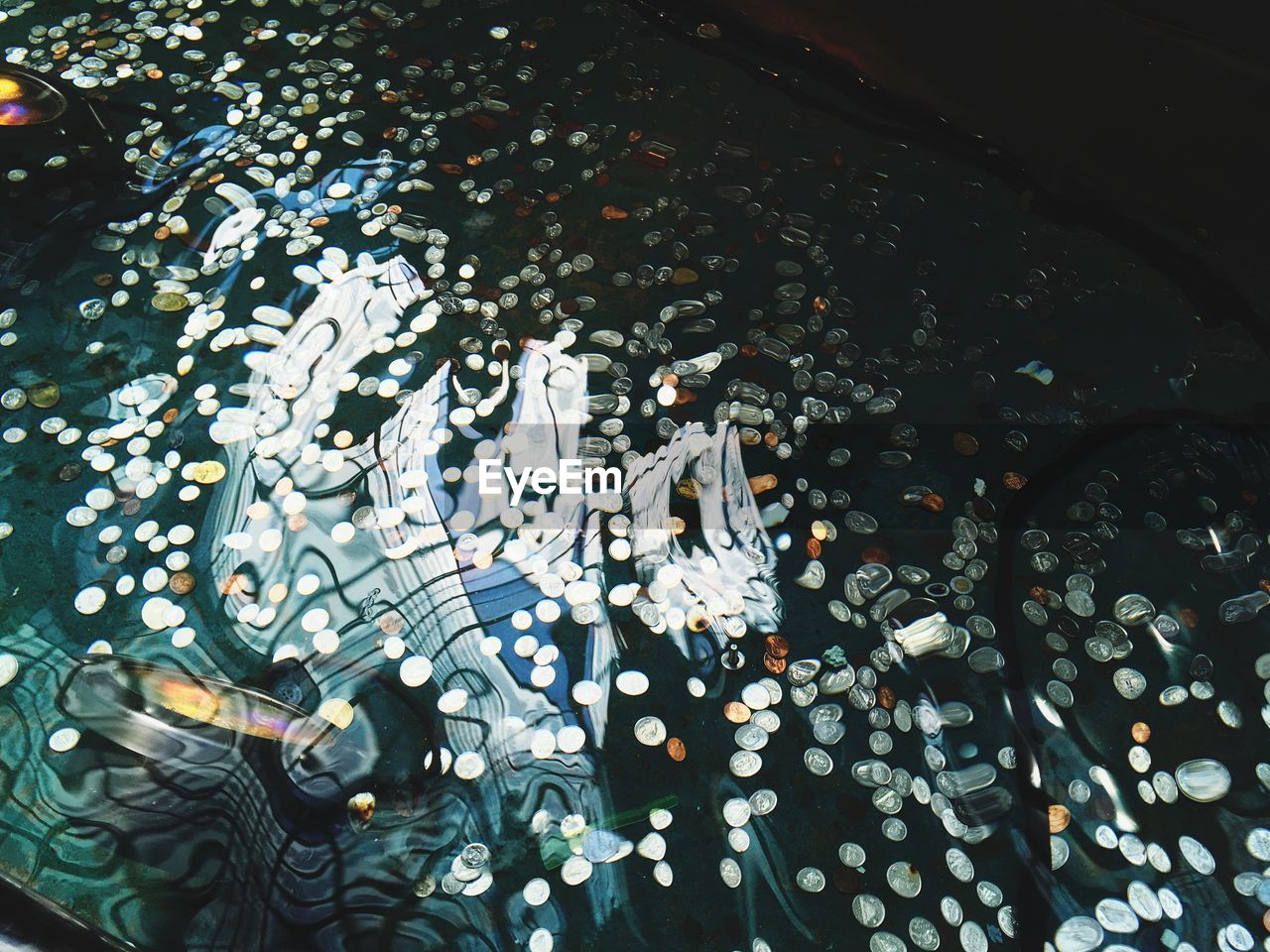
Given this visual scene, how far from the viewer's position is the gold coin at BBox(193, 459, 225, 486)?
697mm

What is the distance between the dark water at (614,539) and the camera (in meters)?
0.55

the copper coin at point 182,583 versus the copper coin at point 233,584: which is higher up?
the copper coin at point 233,584

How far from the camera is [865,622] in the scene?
2.04ft

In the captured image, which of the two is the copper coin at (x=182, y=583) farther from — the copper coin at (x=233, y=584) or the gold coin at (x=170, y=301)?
the gold coin at (x=170, y=301)

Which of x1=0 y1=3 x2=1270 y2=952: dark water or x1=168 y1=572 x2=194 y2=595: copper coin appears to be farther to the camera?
x1=168 y1=572 x2=194 y2=595: copper coin

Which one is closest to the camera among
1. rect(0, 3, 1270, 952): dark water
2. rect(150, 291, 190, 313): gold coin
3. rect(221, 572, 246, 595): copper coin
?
rect(0, 3, 1270, 952): dark water

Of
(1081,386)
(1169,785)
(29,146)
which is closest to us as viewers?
(1169,785)

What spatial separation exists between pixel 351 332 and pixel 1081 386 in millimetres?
570

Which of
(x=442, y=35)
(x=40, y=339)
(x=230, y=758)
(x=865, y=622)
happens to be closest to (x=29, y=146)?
(x=40, y=339)

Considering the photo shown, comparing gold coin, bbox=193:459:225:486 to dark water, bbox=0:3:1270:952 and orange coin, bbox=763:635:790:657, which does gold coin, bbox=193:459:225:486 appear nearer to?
dark water, bbox=0:3:1270:952

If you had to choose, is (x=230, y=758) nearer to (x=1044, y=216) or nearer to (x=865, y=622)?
(x=865, y=622)

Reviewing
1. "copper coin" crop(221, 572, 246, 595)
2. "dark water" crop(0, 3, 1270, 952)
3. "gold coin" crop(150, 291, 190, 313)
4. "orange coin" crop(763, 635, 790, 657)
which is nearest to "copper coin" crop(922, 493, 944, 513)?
"dark water" crop(0, 3, 1270, 952)
